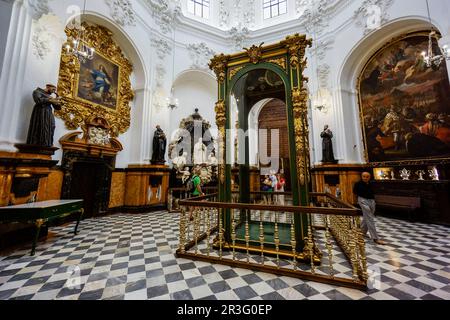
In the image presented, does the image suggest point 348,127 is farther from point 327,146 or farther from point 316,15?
point 316,15

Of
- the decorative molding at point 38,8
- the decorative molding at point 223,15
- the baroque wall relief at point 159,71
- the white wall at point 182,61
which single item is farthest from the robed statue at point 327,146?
the decorative molding at point 38,8

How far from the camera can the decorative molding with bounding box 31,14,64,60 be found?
5.00 meters

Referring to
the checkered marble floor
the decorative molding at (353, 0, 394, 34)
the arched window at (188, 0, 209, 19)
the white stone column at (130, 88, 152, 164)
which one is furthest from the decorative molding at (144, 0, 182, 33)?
the checkered marble floor

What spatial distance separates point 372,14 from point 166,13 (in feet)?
30.1

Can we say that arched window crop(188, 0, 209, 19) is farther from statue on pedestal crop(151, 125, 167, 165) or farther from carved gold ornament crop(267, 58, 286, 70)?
carved gold ornament crop(267, 58, 286, 70)

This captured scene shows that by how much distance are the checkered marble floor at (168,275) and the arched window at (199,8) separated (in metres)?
13.0

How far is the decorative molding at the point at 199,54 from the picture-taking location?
1025 centimetres

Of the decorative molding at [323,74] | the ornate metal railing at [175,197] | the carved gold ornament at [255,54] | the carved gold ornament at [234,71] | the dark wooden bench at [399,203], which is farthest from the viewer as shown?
the decorative molding at [323,74]

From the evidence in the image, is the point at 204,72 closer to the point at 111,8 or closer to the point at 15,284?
the point at 111,8

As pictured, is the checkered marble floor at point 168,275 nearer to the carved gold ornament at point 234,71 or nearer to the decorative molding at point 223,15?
the carved gold ornament at point 234,71

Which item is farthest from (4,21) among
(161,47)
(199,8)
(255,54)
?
(199,8)

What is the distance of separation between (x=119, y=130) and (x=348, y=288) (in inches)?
340

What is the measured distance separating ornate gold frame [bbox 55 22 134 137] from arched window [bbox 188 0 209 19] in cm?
611

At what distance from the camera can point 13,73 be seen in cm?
453
